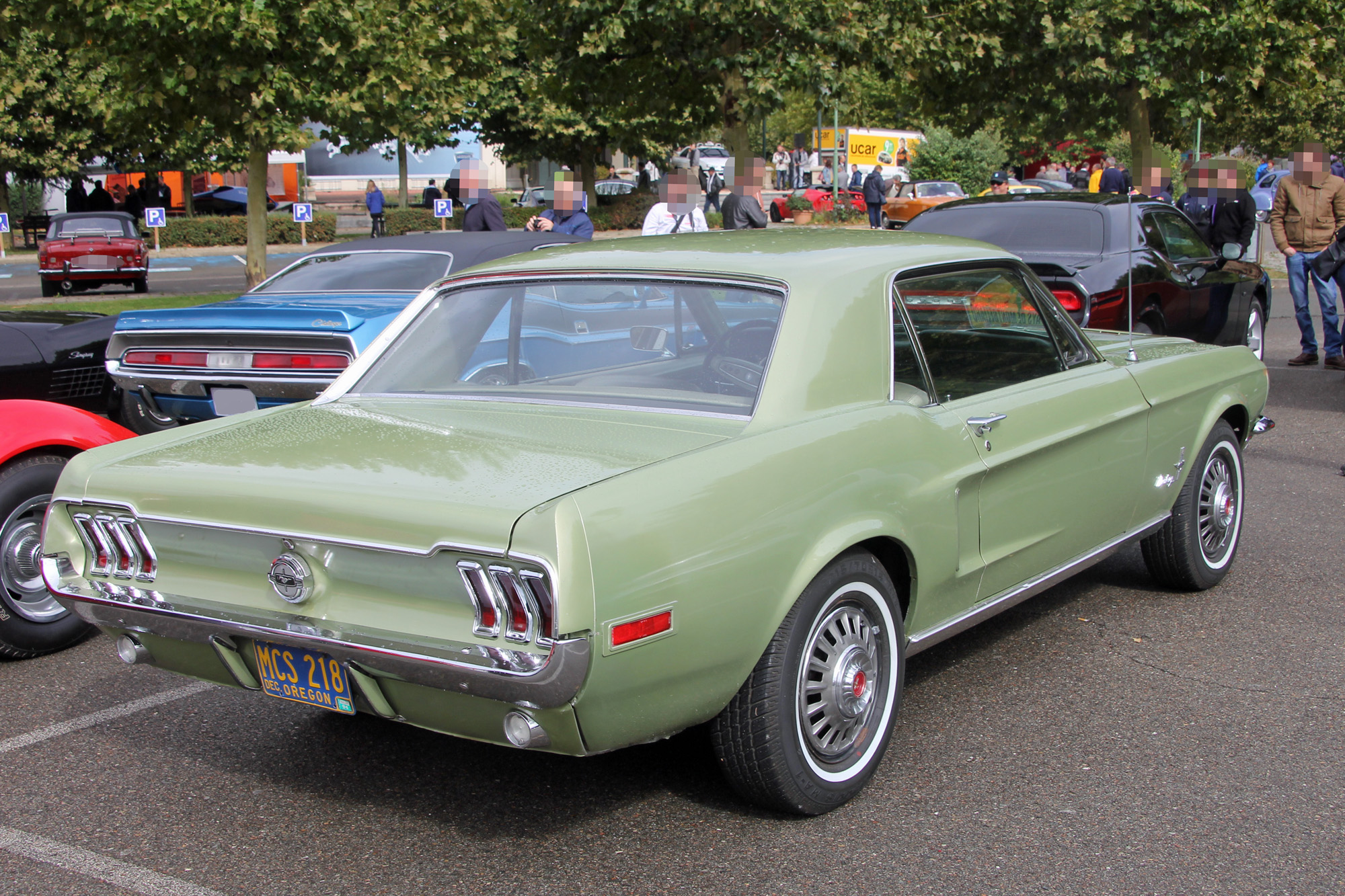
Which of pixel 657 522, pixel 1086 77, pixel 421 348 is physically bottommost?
pixel 657 522

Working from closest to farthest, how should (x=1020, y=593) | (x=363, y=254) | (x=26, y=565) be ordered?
(x=1020, y=593)
(x=26, y=565)
(x=363, y=254)

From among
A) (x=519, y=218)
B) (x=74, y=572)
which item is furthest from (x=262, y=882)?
(x=519, y=218)

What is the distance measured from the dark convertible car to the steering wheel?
5.18 metres

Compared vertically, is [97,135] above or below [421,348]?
above

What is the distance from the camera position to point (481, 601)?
2848 millimetres

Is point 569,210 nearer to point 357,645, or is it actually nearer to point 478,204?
point 478,204

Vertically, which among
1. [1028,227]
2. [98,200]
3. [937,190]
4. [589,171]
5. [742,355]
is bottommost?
[742,355]

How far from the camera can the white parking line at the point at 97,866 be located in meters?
3.08

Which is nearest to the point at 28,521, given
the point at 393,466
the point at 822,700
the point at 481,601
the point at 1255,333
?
the point at 393,466

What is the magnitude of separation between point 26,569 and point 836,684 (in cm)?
321

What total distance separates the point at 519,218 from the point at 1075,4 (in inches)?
896

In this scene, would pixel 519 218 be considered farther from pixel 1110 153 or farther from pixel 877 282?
pixel 877 282

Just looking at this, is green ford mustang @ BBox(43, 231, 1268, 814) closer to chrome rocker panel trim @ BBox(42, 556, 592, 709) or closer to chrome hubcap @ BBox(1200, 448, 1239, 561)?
chrome rocker panel trim @ BBox(42, 556, 592, 709)

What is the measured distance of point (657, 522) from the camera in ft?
9.49
